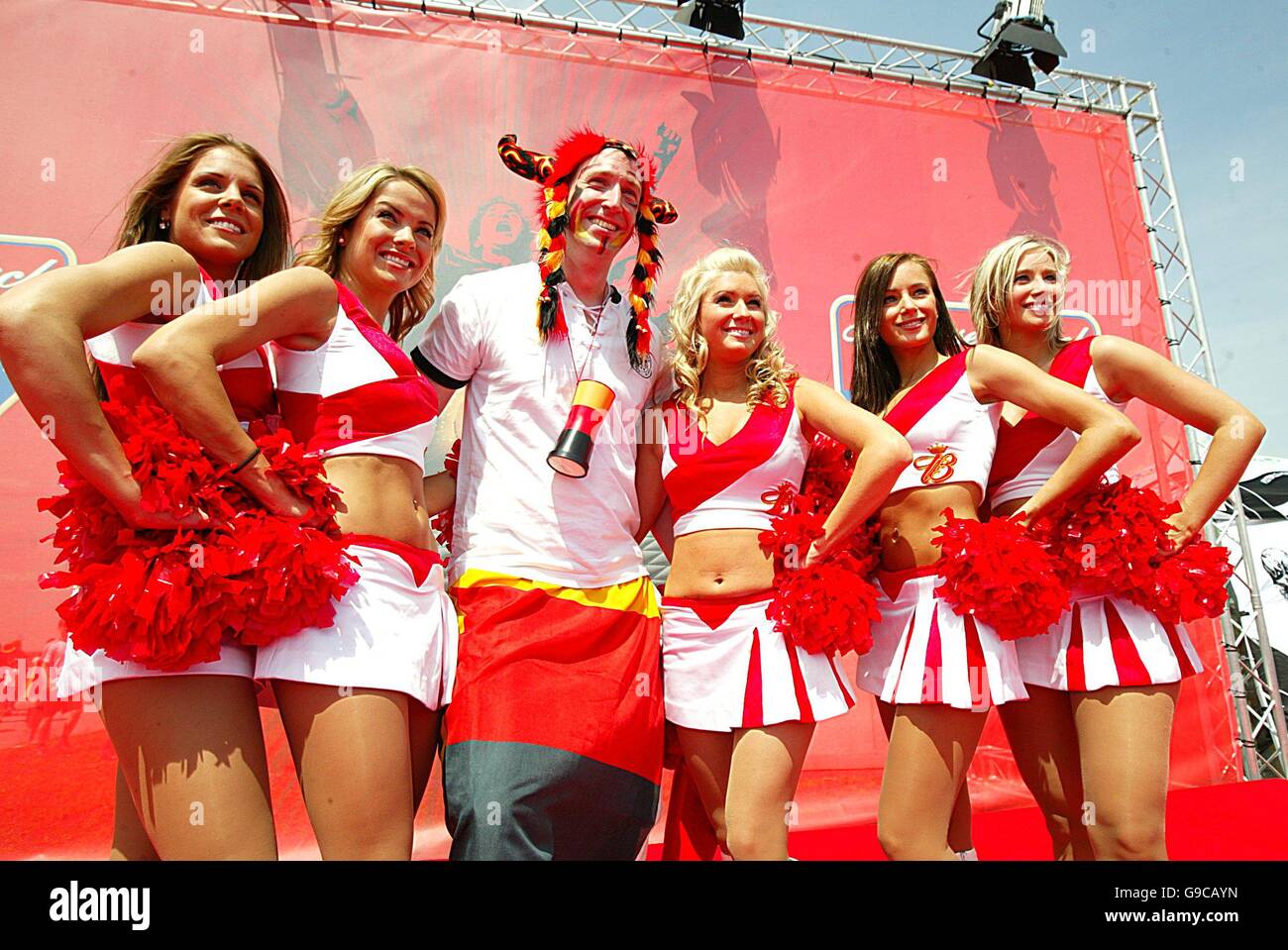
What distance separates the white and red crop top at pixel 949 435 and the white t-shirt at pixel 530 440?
2.69 ft

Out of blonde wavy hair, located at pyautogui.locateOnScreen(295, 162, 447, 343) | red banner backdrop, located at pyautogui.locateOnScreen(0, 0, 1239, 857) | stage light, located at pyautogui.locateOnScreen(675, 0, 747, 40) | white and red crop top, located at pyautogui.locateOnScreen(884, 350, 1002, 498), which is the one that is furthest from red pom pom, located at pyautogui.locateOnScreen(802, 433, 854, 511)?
stage light, located at pyautogui.locateOnScreen(675, 0, 747, 40)

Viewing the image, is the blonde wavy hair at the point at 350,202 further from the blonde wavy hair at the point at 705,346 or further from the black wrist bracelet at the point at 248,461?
the blonde wavy hair at the point at 705,346

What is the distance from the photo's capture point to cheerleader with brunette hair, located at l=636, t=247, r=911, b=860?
221 centimetres

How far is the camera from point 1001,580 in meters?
2.22

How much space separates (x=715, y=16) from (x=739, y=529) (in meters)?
4.41

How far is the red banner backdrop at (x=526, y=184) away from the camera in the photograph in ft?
14.6

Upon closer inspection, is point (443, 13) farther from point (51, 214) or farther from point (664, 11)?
point (51, 214)

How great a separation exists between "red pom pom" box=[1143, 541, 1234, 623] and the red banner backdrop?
3.06 metres

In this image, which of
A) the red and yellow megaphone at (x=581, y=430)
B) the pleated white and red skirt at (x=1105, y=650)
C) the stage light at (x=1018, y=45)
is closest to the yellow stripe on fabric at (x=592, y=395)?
the red and yellow megaphone at (x=581, y=430)

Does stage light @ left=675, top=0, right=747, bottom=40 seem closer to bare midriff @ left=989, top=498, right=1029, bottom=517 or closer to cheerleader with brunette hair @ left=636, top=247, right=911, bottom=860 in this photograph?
cheerleader with brunette hair @ left=636, top=247, right=911, bottom=860

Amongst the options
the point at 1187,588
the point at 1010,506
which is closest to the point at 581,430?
the point at 1010,506
